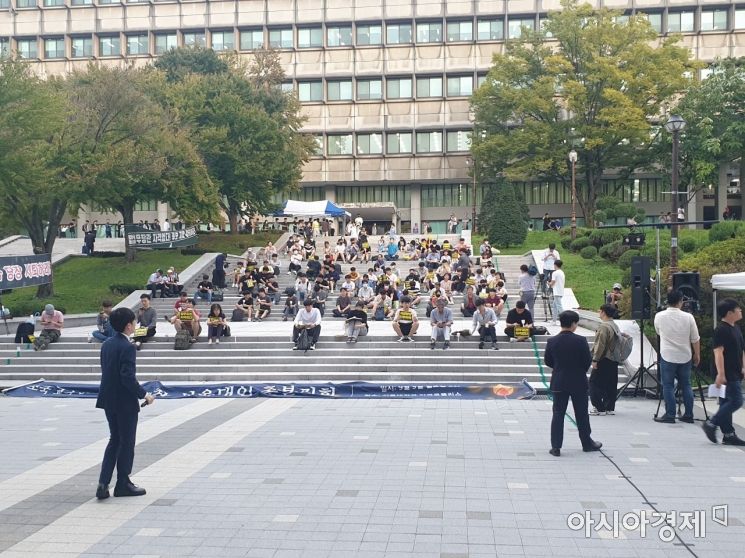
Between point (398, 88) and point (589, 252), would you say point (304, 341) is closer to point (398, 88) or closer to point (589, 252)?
point (589, 252)

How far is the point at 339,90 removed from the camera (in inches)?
2394

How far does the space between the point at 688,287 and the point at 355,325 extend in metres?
8.26

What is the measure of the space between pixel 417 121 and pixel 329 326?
4044 cm

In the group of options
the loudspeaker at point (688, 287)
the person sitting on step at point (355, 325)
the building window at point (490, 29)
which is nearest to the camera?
the loudspeaker at point (688, 287)

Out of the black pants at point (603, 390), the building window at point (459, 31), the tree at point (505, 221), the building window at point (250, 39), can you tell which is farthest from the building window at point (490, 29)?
the black pants at point (603, 390)

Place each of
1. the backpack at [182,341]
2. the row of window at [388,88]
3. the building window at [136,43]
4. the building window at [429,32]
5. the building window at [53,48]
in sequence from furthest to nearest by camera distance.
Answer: the building window at [53,48]
the building window at [136,43]
the building window at [429,32]
the row of window at [388,88]
the backpack at [182,341]

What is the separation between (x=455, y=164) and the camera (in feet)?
197

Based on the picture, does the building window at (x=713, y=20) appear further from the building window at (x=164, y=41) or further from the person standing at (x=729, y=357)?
the person standing at (x=729, y=357)

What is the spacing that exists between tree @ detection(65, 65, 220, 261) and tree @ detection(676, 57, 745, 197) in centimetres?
2971

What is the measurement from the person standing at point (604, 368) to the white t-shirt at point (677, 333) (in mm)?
1230

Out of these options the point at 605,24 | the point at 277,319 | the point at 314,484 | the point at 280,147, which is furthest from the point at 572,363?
the point at 605,24

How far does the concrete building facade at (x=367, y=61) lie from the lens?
59125 mm

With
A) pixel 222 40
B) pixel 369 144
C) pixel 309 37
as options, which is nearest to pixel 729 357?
pixel 369 144

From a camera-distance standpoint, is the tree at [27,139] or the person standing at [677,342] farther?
the tree at [27,139]
